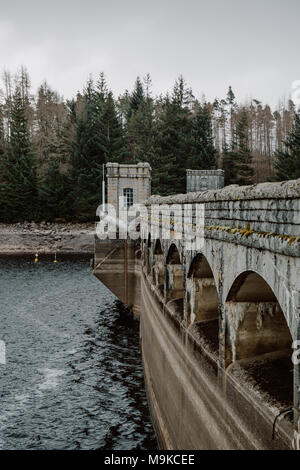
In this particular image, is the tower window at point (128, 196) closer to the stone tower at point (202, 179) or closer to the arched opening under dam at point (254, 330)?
the stone tower at point (202, 179)

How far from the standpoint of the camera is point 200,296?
428 inches

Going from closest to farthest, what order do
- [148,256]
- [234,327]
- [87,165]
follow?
[234,327]
[148,256]
[87,165]

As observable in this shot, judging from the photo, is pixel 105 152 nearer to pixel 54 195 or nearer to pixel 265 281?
pixel 54 195

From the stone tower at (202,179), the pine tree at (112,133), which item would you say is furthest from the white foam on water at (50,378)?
the pine tree at (112,133)

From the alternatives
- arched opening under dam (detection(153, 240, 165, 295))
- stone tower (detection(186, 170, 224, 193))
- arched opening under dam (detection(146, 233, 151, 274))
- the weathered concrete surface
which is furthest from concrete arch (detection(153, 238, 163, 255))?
stone tower (detection(186, 170, 224, 193))

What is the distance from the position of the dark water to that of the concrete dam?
7.18ft

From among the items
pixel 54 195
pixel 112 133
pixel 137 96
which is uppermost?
pixel 137 96

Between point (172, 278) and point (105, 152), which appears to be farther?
point (105, 152)

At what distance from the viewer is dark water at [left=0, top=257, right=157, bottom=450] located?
556 inches

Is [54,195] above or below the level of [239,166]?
below

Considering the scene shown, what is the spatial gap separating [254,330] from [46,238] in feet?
192

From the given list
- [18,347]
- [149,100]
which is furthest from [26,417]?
[149,100]

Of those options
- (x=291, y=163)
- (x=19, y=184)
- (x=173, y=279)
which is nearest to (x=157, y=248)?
(x=173, y=279)

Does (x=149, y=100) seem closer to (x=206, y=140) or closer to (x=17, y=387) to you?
(x=206, y=140)
